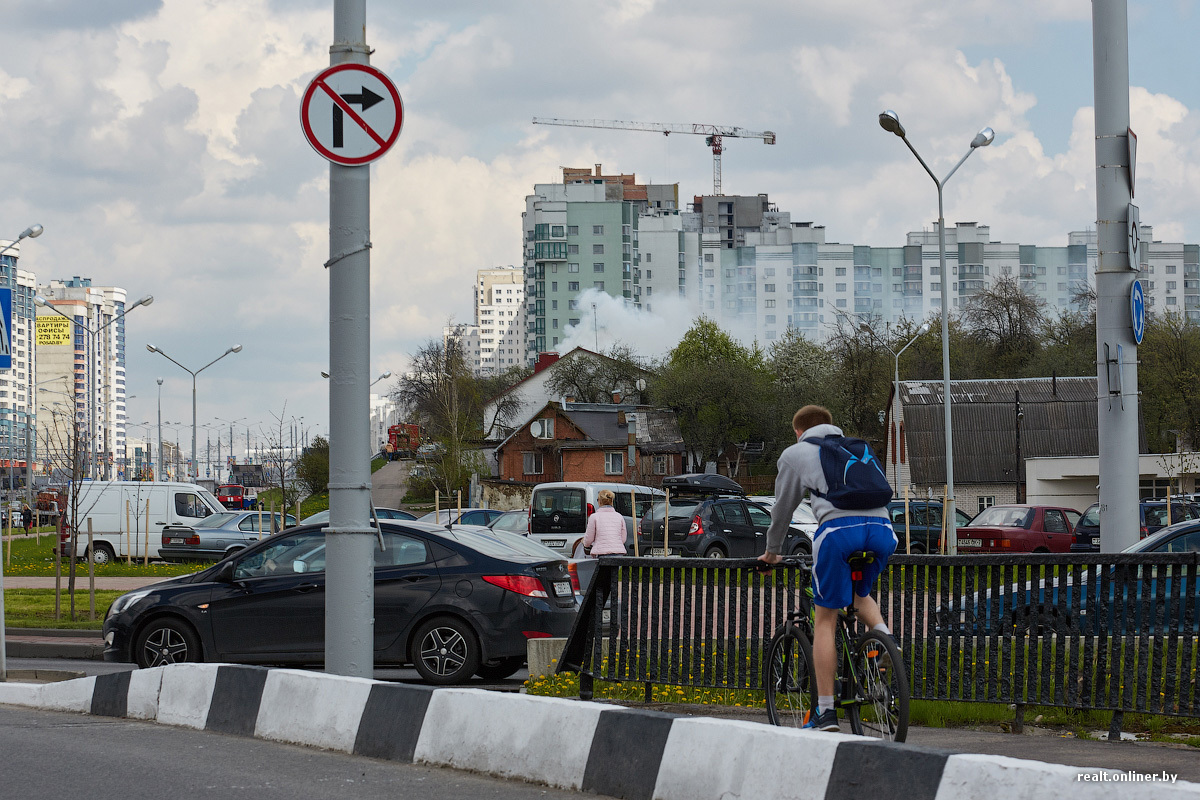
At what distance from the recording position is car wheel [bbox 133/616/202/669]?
1199cm

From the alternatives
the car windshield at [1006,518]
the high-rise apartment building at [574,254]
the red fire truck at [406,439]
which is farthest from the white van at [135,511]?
the high-rise apartment building at [574,254]

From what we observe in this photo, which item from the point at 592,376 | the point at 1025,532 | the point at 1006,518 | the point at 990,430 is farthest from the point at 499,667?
the point at 592,376

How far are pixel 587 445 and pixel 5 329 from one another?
64.3 m

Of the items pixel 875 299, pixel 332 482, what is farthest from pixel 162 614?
pixel 875 299

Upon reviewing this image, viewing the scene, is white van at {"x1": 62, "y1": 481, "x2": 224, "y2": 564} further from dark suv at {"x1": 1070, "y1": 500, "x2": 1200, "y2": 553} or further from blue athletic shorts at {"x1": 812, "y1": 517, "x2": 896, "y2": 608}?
blue athletic shorts at {"x1": 812, "y1": 517, "x2": 896, "y2": 608}

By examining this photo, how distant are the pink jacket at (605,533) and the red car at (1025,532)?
15033mm

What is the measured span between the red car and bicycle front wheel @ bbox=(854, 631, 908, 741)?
24971 mm

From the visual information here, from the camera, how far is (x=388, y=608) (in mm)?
11555

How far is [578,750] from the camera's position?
224 inches

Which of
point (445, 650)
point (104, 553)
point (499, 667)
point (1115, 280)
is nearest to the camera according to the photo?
point (1115, 280)

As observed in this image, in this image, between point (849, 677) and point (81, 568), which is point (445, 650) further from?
point (81, 568)

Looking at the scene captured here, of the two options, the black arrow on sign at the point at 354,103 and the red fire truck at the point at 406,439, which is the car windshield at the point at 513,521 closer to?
the black arrow on sign at the point at 354,103

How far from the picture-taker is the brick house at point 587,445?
75.8m

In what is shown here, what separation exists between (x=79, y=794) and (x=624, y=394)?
92031 mm
